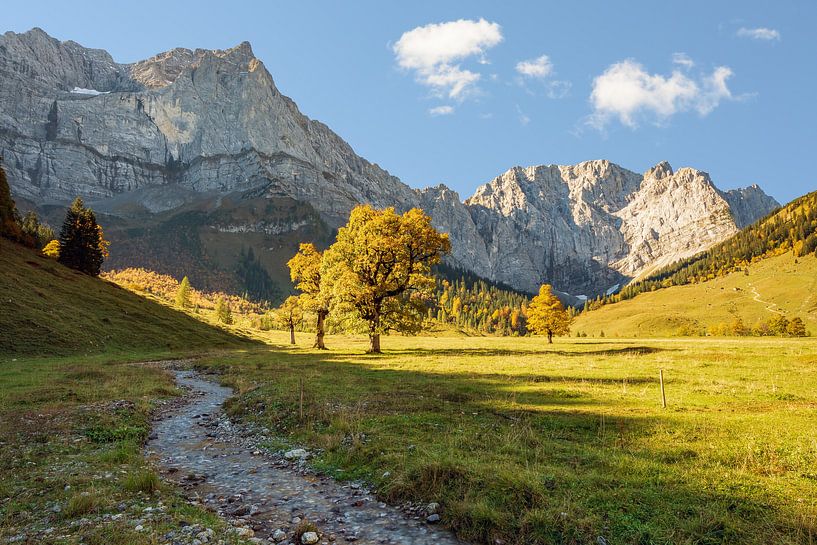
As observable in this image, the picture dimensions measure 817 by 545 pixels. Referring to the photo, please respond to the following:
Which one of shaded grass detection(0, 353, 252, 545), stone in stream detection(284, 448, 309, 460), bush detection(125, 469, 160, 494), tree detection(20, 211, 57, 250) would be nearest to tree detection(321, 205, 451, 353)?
shaded grass detection(0, 353, 252, 545)

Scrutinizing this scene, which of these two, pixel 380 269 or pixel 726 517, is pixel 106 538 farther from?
pixel 380 269

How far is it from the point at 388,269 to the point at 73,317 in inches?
1925

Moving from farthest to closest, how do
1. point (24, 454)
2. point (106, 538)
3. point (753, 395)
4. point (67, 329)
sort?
point (67, 329) < point (753, 395) < point (24, 454) < point (106, 538)

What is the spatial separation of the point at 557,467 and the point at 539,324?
8683 cm

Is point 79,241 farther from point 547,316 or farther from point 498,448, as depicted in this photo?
point 498,448

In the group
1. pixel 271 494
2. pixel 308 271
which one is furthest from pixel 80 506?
pixel 308 271

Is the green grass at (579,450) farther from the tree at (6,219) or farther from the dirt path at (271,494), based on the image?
the tree at (6,219)

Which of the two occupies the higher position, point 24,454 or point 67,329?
point 67,329

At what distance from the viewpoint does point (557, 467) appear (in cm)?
1168

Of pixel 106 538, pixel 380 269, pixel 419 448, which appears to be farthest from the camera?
pixel 380 269

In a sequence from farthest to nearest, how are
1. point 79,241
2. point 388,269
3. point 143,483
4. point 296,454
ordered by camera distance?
point 79,241, point 388,269, point 296,454, point 143,483

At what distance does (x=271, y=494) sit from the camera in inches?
469

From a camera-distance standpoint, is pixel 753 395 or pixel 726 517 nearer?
pixel 726 517

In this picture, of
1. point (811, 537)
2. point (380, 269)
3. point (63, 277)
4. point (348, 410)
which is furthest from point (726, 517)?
point (63, 277)
